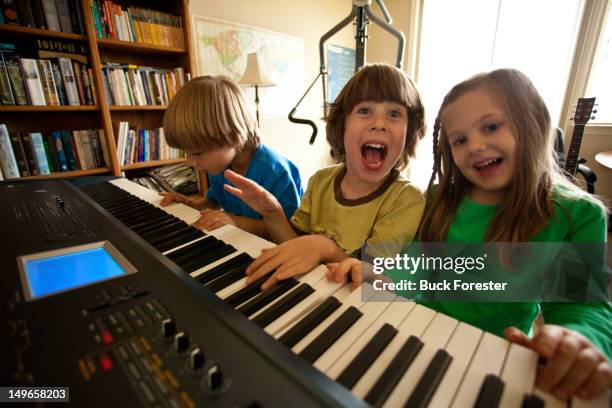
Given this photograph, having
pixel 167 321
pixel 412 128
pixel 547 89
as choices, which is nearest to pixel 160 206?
pixel 167 321

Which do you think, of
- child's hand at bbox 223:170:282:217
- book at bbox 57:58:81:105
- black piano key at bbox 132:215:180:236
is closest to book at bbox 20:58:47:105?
book at bbox 57:58:81:105

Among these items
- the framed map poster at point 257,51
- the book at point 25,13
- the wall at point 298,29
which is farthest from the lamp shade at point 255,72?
the book at point 25,13

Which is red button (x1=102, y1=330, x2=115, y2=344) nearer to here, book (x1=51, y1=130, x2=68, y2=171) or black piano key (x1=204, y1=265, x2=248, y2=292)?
black piano key (x1=204, y1=265, x2=248, y2=292)

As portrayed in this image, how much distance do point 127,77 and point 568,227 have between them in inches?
91.4

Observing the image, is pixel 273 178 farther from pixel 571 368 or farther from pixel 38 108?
pixel 38 108

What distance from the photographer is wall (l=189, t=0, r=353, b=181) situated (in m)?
2.52

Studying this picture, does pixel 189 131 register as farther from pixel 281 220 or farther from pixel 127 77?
pixel 127 77

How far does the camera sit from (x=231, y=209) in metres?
1.38

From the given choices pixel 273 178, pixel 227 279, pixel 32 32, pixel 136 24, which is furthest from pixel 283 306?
pixel 136 24

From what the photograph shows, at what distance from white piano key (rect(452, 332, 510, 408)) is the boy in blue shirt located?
82 centimetres

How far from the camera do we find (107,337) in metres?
0.36

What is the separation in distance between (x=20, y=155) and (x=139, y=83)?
0.79 meters

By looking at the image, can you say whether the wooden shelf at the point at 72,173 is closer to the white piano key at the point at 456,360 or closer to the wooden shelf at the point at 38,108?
the wooden shelf at the point at 38,108

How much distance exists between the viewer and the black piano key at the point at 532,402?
294mm
